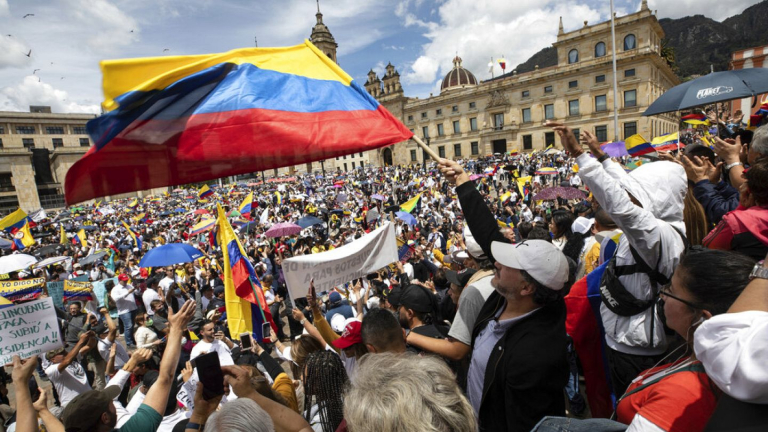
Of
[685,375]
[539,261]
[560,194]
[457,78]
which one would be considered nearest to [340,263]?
[539,261]

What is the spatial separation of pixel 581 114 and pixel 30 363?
57.7m

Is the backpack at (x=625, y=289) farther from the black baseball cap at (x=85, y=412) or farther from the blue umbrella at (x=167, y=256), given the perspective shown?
the blue umbrella at (x=167, y=256)

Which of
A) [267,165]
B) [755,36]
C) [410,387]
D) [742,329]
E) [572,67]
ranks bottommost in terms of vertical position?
[410,387]

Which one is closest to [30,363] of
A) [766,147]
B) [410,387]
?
[410,387]

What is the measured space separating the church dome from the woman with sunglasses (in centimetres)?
7194

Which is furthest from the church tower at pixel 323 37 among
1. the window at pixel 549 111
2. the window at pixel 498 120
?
the window at pixel 549 111

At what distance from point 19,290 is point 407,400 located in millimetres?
7357

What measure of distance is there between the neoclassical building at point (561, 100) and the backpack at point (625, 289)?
133 feet

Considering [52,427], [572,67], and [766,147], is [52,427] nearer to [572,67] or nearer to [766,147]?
[766,147]

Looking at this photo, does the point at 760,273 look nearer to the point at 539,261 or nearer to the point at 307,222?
the point at 539,261

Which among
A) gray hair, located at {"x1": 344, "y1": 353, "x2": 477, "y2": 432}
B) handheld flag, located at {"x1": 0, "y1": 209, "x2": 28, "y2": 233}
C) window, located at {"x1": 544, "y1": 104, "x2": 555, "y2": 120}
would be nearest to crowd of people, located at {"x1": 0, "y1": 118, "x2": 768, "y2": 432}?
gray hair, located at {"x1": 344, "y1": 353, "x2": 477, "y2": 432}

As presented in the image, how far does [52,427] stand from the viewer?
2117 mm

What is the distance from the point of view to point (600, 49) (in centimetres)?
4869

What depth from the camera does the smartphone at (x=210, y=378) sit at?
6.31ft
